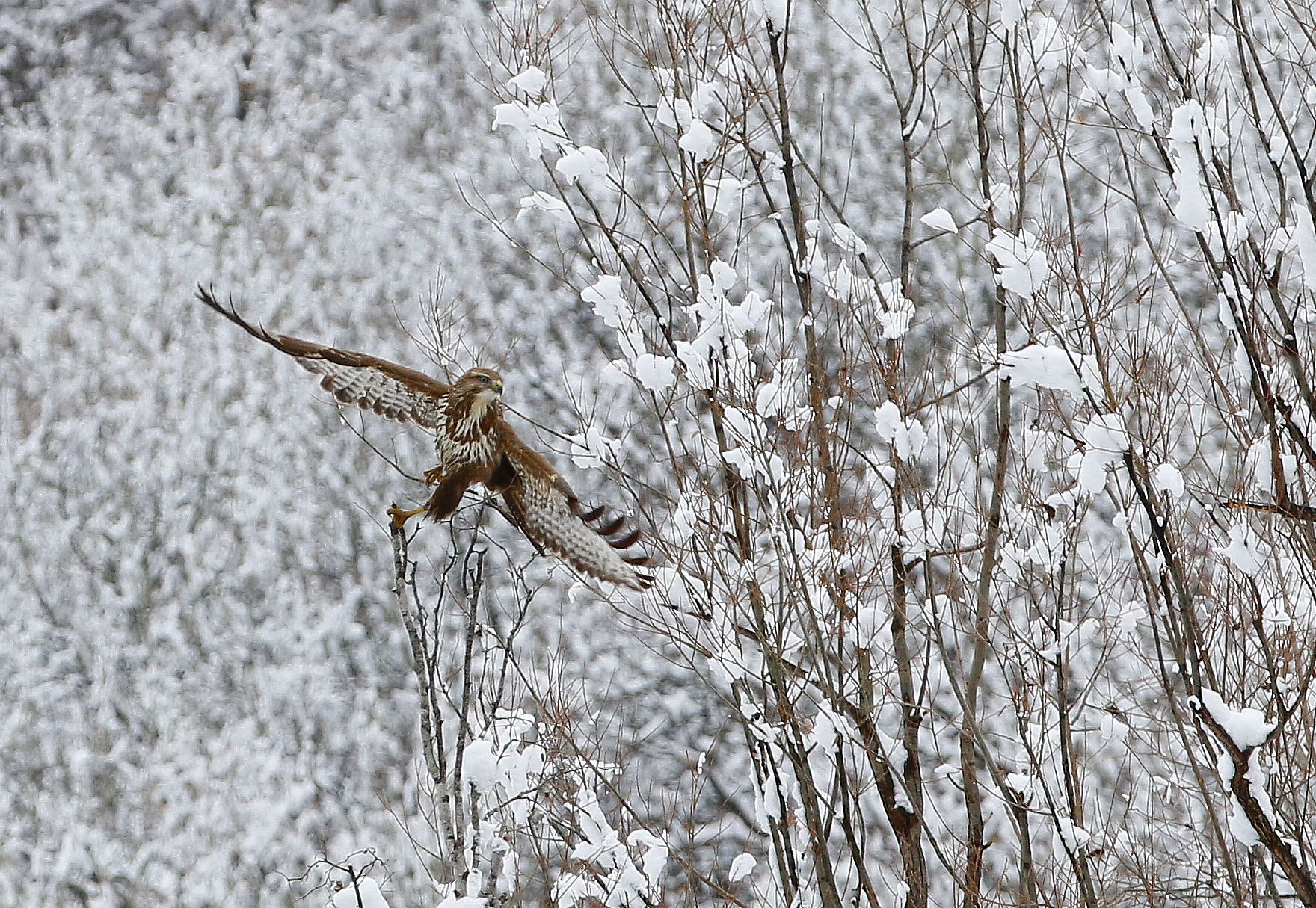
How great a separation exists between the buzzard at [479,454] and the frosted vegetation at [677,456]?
168mm

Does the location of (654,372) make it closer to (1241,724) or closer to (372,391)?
(372,391)

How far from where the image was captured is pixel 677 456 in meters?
5.62

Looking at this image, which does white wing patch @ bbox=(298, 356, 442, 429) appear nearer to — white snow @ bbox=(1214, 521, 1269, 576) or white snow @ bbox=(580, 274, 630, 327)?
white snow @ bbox=(580, 274, 630, 327)

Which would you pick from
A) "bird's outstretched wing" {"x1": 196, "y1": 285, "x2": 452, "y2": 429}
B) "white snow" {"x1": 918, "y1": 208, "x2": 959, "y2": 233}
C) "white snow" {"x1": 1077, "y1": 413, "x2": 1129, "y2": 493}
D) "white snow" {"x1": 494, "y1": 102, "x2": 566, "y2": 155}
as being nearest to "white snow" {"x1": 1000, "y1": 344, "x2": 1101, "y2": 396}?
"white snow" {"x1": 1077, "y1": 413, "x2": 1129, "y2": 493}

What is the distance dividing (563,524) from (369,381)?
79 centimetres

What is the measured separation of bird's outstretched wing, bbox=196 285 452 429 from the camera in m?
4.18

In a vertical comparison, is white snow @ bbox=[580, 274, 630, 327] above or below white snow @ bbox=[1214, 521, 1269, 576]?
above

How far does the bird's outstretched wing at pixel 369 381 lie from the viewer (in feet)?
13.7

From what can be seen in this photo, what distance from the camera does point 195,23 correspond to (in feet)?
47.7

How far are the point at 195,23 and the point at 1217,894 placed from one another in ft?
45.8

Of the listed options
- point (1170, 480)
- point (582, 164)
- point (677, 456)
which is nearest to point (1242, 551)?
point (1170, 480)

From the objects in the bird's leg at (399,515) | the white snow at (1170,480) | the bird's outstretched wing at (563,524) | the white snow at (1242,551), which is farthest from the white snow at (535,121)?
the white snow at (1242,551)

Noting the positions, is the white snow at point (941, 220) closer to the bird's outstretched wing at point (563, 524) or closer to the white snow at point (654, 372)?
the white snow at point (654, 372)

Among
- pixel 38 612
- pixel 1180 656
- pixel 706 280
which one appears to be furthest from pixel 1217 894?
pixel 38 612
